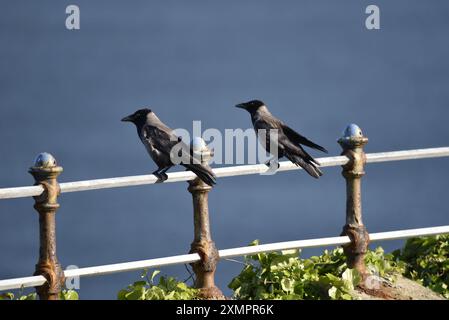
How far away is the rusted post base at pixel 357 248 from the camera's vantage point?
33.6 ft

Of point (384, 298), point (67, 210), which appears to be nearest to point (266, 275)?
point (384, 298)

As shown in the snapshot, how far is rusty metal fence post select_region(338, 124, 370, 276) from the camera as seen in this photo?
10258 millimetres

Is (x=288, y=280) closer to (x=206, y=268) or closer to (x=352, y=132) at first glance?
(x=206, y=268)

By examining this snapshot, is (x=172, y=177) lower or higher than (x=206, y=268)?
higher

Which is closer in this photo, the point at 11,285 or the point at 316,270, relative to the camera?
the point at 11,285

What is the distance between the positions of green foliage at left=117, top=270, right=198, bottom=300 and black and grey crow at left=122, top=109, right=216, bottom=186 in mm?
683

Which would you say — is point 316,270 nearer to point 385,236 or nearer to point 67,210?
point 385,236

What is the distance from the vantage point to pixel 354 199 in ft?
33.9

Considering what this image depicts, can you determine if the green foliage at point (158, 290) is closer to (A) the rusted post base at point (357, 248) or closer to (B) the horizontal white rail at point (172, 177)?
(B) the horizontal white rail at point (172, 177)

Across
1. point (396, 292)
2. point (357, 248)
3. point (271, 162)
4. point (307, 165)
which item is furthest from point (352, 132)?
point (396, 292)

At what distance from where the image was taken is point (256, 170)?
391 inches

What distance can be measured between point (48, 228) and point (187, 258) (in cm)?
103
